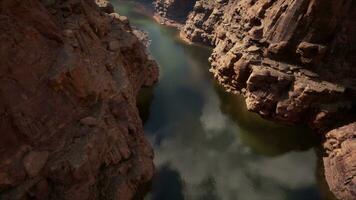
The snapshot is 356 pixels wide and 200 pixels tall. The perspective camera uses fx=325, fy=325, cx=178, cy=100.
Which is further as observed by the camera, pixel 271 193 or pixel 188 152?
pixel 188 152

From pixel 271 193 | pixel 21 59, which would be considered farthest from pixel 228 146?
pixel 21 59

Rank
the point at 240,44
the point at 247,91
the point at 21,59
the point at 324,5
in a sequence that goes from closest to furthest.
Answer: the point at 21,59 → the point at 324,5 → the point at 247,91 → the point at 240,44

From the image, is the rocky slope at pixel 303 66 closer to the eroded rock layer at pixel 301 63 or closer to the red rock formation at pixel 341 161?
the eroded rock layer at pixel 301 63

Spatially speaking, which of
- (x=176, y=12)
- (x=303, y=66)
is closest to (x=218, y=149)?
(x=303, y=66)

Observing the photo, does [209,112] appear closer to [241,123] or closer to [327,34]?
[241,123]

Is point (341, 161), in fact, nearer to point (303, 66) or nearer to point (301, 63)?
point (303, 66)

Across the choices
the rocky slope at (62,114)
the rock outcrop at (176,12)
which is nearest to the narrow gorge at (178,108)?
the rocky slope at (62,114)

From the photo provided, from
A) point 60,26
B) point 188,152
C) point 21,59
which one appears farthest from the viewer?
point 188,152

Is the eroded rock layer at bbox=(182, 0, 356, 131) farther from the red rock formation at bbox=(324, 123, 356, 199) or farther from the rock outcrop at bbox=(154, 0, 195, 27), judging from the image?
the rock outcrop at bbox=(154, 0, 195, 27)
